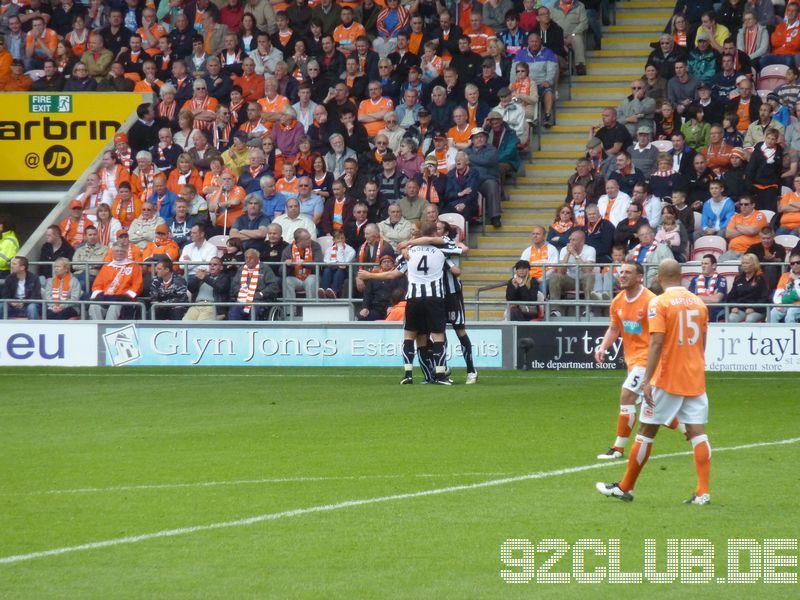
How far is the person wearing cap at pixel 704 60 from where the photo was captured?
24219 mm

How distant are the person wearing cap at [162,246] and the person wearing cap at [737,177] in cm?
915

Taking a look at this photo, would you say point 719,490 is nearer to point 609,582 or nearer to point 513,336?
point 609,582

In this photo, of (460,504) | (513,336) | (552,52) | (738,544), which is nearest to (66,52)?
(552,52)

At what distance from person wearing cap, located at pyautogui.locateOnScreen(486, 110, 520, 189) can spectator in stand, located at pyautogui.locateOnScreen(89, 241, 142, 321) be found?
21.0ft

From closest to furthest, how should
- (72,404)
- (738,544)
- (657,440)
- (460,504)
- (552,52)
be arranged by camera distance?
(738,544)
(460,504)
(657,440)
(72,404)
(552,52)

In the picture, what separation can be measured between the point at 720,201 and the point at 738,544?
14.0 meters

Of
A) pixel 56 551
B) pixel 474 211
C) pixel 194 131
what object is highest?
pixel 194 131

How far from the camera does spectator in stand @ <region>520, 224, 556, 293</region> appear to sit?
21891 mm

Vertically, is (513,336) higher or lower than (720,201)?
lower

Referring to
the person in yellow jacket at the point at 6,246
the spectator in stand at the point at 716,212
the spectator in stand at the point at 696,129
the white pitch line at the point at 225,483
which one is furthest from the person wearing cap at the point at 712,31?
the white pitch line at the point at 225,483

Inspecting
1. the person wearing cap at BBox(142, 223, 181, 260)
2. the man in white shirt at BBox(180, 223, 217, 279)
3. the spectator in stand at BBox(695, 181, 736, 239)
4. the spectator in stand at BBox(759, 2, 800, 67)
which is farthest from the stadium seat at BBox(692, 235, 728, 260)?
the person wearing cap at BBox(142, 223, 181, 260)

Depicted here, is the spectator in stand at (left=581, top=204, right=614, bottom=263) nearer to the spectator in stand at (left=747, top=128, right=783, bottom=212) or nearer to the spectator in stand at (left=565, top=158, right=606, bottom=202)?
the spectator in stand at (left=565, top=158, right=606, bottom=202)

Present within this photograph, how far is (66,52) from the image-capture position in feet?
96.4

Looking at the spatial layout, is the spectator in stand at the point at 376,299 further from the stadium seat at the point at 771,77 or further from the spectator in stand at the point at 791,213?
the stadium seat at the point at 771,77
